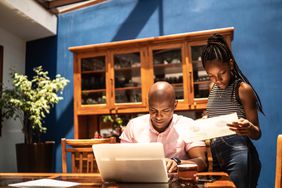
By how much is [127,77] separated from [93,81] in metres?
0.43

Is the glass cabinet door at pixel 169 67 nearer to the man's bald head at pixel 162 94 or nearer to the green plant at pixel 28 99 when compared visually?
the green plant at pixel 28 99

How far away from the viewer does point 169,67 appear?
3.05m

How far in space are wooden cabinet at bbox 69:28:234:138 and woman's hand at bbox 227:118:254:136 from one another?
1.61 meters

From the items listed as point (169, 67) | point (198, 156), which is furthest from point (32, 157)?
point (198, 156)

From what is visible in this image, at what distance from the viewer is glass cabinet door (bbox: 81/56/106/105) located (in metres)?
3.24

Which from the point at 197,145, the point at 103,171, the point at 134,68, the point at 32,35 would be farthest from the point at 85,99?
the point at 103,171

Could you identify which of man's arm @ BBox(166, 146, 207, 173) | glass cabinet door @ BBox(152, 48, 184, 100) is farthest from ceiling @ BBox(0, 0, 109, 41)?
man's arm @ BBox(166, 146, 207, 173)

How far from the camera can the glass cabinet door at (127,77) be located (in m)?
3.12

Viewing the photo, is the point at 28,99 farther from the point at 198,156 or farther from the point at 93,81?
the point at 198,156

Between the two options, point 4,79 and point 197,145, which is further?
point 4,79

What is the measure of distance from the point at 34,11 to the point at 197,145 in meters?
2.88

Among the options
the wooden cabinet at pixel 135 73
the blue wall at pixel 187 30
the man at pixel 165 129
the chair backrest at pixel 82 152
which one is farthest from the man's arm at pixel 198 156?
the blue wall at pixel 187 30

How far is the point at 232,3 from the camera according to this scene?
3.31 m

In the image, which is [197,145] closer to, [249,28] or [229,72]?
[229,72]
